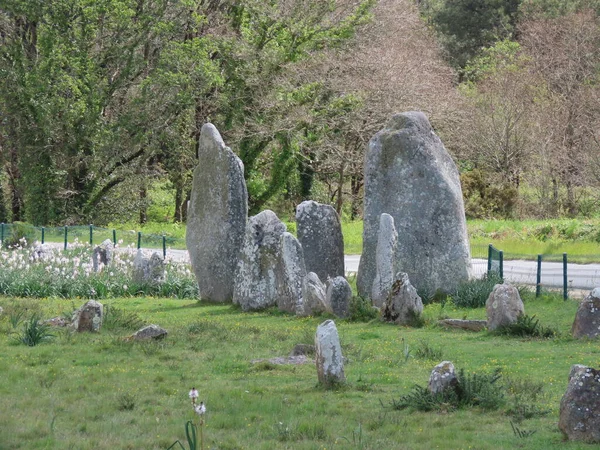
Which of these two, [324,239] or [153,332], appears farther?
[324,239]

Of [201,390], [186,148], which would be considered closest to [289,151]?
[186,148]

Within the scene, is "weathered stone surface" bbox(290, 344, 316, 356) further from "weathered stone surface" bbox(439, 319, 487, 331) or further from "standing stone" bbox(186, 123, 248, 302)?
"standing stone" bbox(186, 123, 248, 302)

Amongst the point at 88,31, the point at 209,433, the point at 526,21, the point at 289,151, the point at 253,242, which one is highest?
the point at 526,21

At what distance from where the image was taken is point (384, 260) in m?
18.8

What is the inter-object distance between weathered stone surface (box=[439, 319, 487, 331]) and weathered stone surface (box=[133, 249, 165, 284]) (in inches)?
343

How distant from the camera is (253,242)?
20.1 meters

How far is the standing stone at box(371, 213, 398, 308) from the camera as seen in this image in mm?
18766

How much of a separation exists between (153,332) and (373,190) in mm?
7002

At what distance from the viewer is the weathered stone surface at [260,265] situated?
65.3 feet

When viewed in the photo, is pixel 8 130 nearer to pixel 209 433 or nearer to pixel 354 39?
pixel 354 39

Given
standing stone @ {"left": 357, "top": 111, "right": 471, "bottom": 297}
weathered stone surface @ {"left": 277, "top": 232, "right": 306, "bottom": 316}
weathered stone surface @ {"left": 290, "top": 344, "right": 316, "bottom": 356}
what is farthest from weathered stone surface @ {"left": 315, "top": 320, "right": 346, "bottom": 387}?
standing stone @ {"left": 357, "top": 111, "right": 471, "bottom": 297}

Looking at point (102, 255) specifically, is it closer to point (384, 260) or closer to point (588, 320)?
point (384, 260)

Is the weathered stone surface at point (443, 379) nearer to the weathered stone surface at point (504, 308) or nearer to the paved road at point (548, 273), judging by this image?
the weathered stone surface at point (504, 308)

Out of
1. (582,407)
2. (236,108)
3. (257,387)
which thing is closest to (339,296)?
(257,387)
